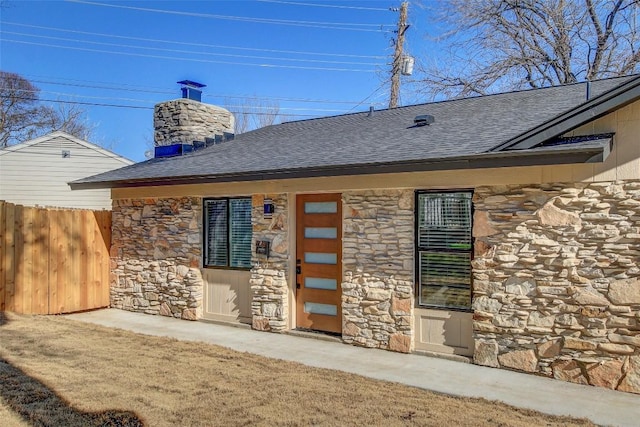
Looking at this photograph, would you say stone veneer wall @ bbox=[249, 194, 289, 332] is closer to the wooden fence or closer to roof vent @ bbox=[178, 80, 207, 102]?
the wooden fence

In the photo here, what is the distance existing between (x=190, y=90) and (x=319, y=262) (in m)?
6.00

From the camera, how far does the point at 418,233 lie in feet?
20.4

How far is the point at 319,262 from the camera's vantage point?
7227mm

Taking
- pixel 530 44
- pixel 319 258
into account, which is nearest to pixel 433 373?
Result: pixel 319 258

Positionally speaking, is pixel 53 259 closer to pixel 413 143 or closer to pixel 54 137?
pixel 413 143

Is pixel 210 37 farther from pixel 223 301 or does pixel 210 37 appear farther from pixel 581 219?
pixel 581 219

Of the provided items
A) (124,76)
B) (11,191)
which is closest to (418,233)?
(11,191)

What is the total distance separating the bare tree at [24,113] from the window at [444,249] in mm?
22196

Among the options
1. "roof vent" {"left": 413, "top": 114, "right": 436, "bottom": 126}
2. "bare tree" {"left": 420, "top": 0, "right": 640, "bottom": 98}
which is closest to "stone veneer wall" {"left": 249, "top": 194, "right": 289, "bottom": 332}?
"roof vent" {"left": 413, "top": 114, "right": 436, "bottom": 126}

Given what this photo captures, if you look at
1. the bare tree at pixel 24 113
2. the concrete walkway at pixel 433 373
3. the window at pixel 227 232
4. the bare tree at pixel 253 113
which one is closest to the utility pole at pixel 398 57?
the window at pixel 227 232

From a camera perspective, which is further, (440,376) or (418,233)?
(418,233)

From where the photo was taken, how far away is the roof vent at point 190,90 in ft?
36.3

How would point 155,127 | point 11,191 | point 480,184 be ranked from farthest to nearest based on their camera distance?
point 11,191, point 155,127, point 480,184

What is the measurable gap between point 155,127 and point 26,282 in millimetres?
4327
